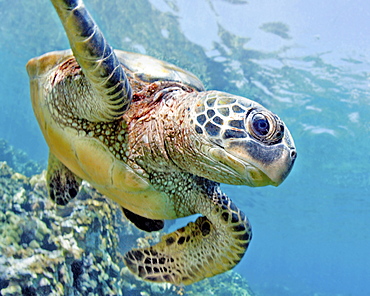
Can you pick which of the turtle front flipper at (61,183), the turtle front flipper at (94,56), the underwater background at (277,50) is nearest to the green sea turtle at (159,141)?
the turtle front flipper at (94,56)

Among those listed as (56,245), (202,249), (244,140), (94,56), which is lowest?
(56,245)

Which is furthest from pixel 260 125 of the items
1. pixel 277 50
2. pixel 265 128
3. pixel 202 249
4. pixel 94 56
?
pixel 277 50

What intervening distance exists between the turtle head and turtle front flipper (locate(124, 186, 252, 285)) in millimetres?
785

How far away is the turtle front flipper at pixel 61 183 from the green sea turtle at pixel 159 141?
146 mm

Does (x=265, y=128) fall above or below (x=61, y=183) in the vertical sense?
above

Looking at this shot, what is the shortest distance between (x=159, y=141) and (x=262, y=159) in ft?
→ 2.80

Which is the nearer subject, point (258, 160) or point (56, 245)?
point (258, 160)

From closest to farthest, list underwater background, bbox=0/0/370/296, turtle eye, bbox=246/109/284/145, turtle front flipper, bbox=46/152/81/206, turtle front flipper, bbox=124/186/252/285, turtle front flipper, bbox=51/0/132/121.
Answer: turtle front flipper, bbox=51/0/132/121 < turtle eye, bbox=246/109/284/145 < turtle front flipper, bbox=124/186/252/285 < turtle front flipper, bbox=46/152/81/206 < underwater background, bbox=0/0/370/296

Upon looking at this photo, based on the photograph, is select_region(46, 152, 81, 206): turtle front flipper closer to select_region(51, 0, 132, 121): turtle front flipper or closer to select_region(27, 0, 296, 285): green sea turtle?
select_region(27, 0, 296, 285): green sea turtle

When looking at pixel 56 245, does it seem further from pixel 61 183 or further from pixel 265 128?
pixel 265 128

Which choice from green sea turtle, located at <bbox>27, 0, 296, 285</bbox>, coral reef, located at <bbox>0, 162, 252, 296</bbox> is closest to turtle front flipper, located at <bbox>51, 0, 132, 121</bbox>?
green sea turtle, located at <bbox>27, 0, 296, 285</bbox>

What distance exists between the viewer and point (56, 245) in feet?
13.5

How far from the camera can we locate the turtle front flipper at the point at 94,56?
1536mm

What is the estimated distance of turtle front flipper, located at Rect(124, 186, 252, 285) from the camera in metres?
2.54
